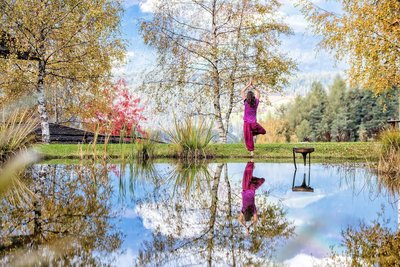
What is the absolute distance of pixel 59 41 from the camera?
21.5 m

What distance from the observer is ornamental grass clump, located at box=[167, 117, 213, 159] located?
556 inches

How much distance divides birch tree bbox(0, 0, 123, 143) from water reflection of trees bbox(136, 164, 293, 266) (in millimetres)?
14571

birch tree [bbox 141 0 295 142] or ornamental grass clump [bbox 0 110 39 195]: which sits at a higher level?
birch tree [bbox 141 0 295 142]

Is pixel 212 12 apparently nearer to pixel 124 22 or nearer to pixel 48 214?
pixel 124 22

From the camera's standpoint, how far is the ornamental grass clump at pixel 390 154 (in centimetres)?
962

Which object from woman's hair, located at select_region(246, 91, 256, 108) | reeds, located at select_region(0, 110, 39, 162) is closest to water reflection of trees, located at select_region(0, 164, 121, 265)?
reeds, located at select_region(0, 110, 39, 162)

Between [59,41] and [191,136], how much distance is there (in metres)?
10.1

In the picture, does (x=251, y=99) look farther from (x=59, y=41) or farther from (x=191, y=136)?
(x=59, y=41)

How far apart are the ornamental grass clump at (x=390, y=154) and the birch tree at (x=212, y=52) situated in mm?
10340

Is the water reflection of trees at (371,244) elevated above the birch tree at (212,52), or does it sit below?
below

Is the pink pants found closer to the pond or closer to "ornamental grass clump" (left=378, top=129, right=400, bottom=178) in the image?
"ornamental grass clump" (left=378, top=129, right=400, bottom=178)

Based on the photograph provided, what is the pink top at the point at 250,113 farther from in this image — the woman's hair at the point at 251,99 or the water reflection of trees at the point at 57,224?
the water reflection of trees at the point at 57,224

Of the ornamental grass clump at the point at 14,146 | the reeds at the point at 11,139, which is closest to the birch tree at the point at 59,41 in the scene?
the ornamental grass clump at the point at 14,146

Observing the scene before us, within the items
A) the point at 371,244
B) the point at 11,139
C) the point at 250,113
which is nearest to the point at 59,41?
the point at 11,139
